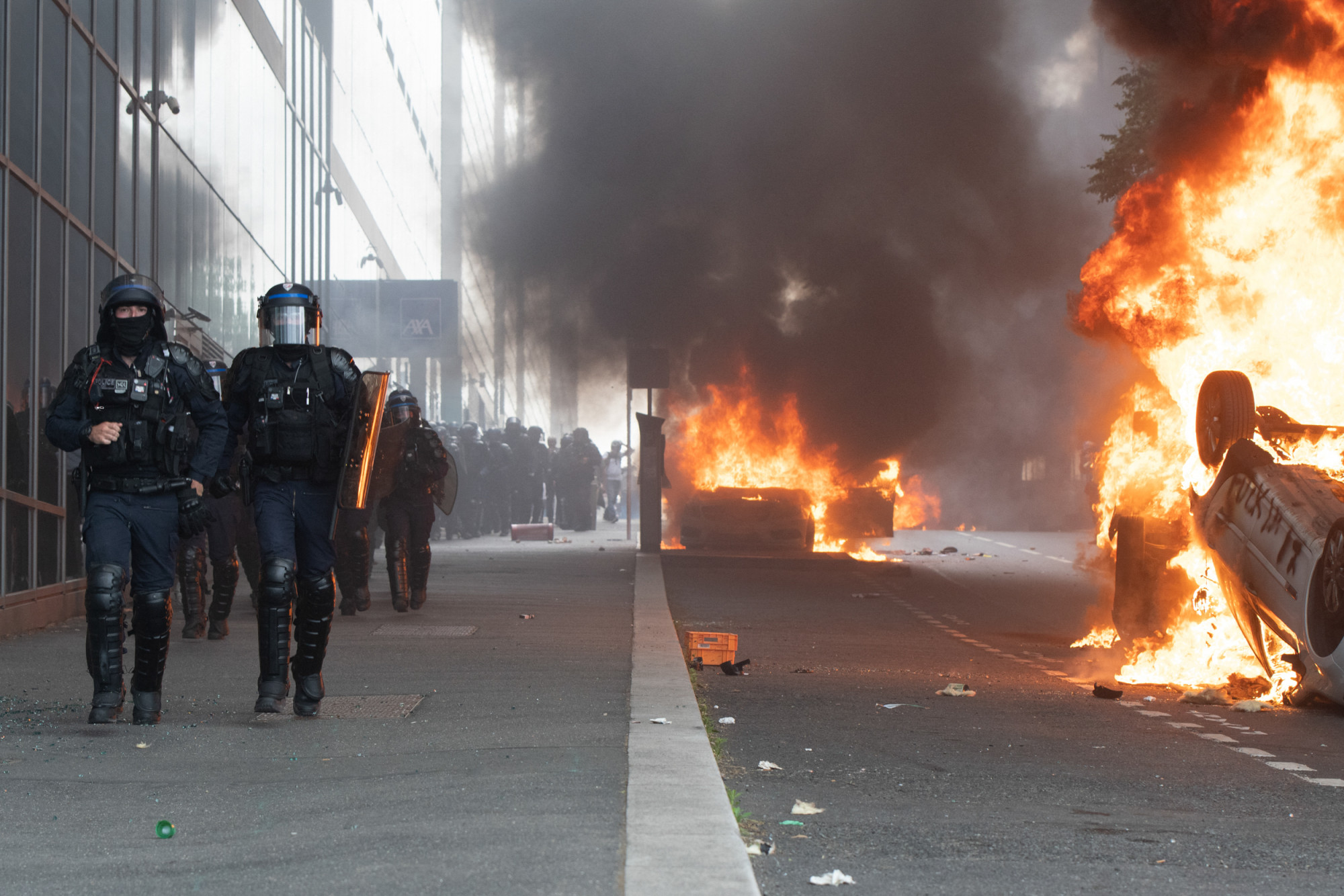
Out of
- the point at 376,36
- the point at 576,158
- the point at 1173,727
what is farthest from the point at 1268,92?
the point at 376,36

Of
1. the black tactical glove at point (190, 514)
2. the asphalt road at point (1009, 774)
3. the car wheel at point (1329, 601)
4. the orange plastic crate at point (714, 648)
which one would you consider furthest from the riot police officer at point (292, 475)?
the car wheel at point (1329, 601)

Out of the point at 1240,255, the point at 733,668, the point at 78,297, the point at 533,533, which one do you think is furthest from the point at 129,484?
the point at 533,533

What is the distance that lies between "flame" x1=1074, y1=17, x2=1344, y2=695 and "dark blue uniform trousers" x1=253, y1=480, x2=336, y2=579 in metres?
5.15

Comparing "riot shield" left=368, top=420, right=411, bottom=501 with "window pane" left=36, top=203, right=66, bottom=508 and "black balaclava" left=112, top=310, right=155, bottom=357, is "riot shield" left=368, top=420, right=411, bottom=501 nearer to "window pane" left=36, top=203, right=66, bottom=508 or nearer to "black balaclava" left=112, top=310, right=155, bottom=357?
"black balaclava" left=112, top=310, right=155, bottom=357

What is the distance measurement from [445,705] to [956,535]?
2761 centimetres

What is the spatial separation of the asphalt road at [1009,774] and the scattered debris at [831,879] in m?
0.04

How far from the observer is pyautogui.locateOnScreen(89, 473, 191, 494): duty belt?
5934 millimetres

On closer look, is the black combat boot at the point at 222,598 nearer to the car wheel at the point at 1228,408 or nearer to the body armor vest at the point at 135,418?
the body armor vest at the point at 135,418

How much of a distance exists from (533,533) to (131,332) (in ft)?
65.8

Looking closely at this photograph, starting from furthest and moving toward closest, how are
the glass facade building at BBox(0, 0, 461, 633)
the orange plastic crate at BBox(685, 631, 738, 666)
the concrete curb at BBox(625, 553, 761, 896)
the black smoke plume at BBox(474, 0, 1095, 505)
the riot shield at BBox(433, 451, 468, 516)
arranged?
the black smoke plume at BBox(474, 0, 1095, 505) → the riot shield at BBox(433, 451, 468, 516) → the glass facade building at BBox(0, 0, 461, 633) → the orange plastic crate at BBox(685, 631, 738, 666) → the concrete curb at BBox(625, 553, 761, 896)

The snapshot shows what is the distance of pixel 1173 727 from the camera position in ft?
22.1

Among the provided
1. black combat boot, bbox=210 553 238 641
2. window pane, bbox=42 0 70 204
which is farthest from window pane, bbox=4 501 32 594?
window pane, bbox=42 0 70 204

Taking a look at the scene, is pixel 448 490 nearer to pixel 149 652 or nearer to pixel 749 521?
pixel 149 652

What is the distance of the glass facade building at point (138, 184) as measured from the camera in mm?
10445
